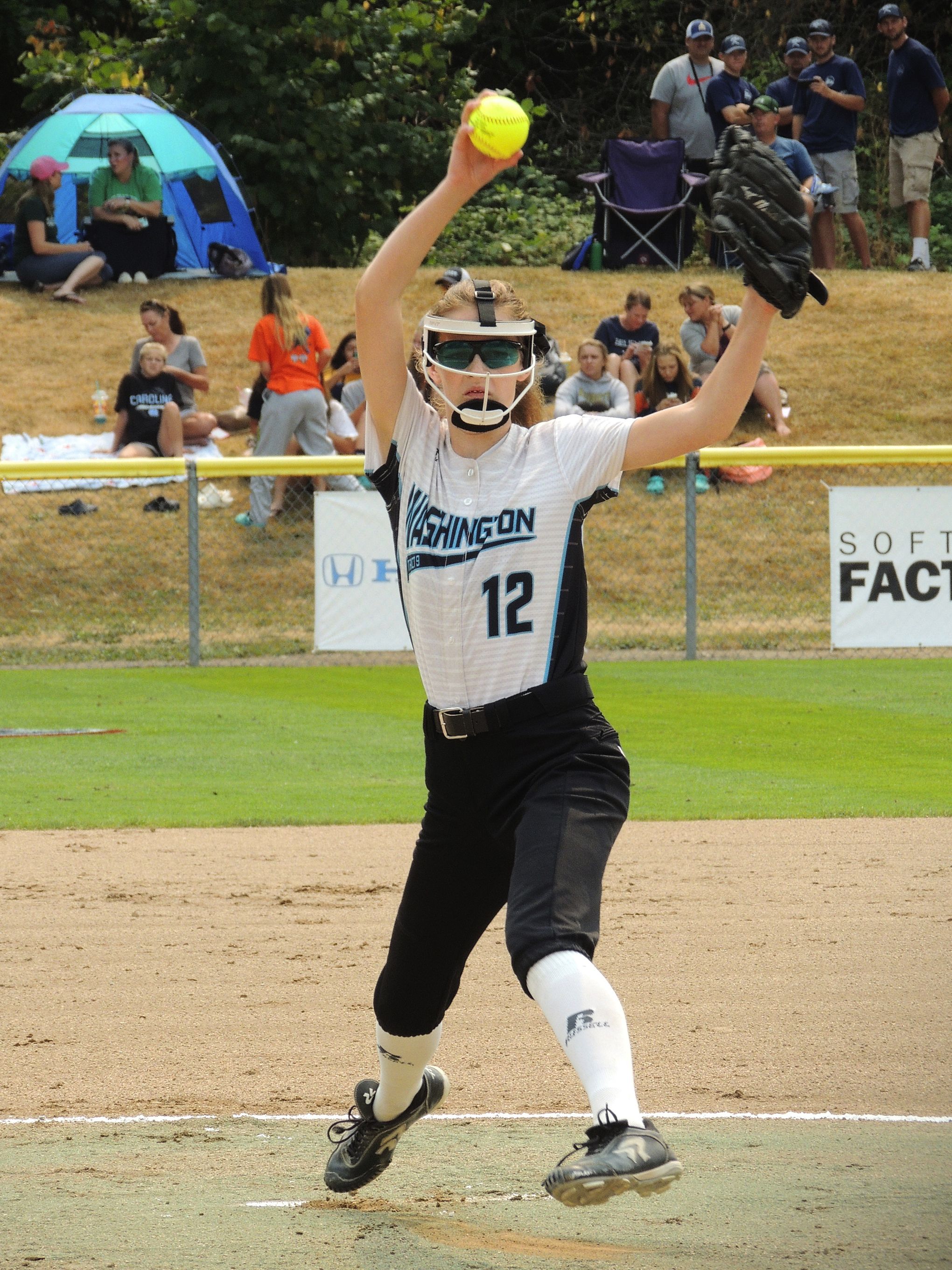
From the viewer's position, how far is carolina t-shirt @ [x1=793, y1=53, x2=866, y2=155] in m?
20.1

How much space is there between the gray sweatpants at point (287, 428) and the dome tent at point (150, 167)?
596 centimetres

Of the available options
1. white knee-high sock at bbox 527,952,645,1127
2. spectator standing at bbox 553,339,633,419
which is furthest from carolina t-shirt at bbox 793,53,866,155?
white knee-high sock at bbox 527,952,645,1127

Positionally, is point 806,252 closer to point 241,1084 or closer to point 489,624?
point 489,624

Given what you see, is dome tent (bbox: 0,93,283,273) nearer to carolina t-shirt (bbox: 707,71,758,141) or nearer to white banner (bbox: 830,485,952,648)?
carolina t-shirt (bbox: 707,71,758,141)

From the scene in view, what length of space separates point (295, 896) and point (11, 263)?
1677 cm

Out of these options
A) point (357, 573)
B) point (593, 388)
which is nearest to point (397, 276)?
point (357, 573)

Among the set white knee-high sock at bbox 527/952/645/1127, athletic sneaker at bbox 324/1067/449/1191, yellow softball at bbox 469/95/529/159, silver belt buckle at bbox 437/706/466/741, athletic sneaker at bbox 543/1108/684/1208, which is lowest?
athletic sneaker at bbox 324/1067/449/1191

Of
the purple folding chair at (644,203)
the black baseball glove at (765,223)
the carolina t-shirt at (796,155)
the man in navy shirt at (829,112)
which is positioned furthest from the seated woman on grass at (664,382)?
the black baseball glove at (765,223)

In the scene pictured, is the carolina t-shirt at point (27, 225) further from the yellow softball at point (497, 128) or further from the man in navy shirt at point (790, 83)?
the yellow softball at point (497, 128)

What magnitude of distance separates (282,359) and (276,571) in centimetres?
191

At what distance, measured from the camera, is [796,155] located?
18547 millimetres

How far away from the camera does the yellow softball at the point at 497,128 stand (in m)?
3.39

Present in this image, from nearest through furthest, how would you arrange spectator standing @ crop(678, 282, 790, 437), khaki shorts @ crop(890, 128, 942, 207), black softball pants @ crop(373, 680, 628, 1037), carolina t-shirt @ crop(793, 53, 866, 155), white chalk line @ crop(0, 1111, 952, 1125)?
1. black softball pants @ crop(373, 680, 628, 1037)
2. white chalk line @ crop(0, 1111, 952, 1125)
3. spectator standing @ crop(678, 282, 790, 437)
4. carolina t-shirt @ crop(793, 53, 866, 155)
5. khaki shorts @ crop(890, 128, 942, 207)

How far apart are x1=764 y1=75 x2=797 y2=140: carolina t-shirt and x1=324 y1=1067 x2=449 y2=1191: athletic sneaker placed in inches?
714
